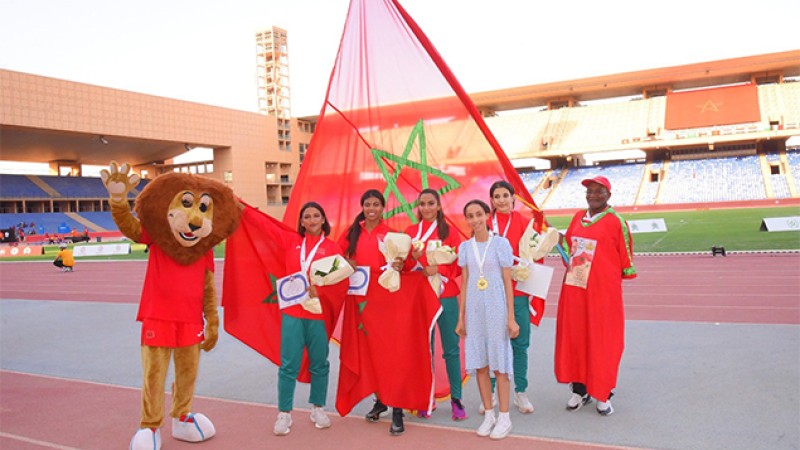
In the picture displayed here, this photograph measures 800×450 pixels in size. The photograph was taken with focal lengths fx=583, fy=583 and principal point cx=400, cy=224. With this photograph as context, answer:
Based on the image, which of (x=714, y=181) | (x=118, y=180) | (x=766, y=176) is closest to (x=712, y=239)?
(x=118, y=180)

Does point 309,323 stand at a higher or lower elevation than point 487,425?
higher

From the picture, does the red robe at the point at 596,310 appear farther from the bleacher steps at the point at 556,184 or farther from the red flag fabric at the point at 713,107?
the red flag fabric at the point at 713,107

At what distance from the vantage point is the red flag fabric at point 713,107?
145ft

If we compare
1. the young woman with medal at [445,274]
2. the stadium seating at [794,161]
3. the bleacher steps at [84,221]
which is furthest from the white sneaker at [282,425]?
the bleacher steps at [84,221]

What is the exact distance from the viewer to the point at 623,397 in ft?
14.6

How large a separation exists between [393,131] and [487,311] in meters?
1.94

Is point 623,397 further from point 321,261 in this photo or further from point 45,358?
point 45,358

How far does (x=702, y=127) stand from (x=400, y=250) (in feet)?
156

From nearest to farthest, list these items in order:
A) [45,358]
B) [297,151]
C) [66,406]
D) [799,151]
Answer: [66,406], [45,358], [799,151], [297,151]

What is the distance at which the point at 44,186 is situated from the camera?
44312mm

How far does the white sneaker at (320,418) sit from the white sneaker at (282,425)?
0.19m

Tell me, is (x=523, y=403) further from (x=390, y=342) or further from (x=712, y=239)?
(x=712, y=239)

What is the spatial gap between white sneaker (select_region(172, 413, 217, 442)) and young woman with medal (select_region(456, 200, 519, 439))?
186 cm

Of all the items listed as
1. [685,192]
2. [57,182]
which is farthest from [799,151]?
[57,182]
